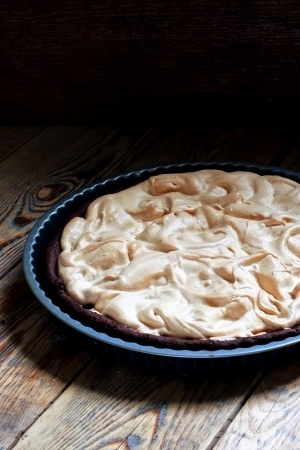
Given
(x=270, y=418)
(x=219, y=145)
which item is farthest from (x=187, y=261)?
(x=219, y=145)

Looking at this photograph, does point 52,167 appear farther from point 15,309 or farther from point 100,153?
point 15,309

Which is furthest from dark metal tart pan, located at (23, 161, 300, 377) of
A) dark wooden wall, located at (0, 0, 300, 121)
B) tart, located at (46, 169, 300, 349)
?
dark wooden wall, located at (0, 0, 300, 121)

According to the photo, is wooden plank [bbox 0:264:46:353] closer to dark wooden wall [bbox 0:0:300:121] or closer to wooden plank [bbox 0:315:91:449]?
wooden plank [bbox 0:315:91:449]

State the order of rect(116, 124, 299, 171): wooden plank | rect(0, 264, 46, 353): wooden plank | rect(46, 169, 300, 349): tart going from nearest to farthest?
rect(46, 169, 300, 349): tart
rect(0, 264, 46, 353): wooden plank
rect(116, 124, 299, 171): wooden plank

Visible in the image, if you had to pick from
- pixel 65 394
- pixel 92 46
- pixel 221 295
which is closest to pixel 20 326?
pixel 65 394

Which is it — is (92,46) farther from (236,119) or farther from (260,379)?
(260,379)

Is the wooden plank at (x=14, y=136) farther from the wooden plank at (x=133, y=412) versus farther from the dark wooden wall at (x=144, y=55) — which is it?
the wooden plank at (x=133, y=412)
